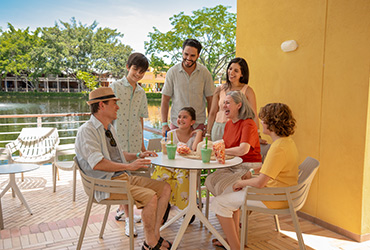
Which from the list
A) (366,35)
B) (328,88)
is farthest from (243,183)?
(366,35)

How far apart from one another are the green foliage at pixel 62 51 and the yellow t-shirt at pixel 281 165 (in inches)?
1282

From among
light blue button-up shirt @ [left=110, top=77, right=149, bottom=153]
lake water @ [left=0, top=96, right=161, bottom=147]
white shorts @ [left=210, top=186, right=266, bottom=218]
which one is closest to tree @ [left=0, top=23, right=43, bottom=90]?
lake water @ [left=0, top=96, right=161, bottom=147]

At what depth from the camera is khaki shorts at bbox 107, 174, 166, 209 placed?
88.4 inches

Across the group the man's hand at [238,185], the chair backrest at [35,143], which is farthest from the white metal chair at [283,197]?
the chair backrest at [35,143]

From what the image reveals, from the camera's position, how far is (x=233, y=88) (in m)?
2.98

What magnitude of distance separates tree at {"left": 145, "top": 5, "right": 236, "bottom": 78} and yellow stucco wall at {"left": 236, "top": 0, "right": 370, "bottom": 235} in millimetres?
14132

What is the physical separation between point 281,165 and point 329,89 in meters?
1.34

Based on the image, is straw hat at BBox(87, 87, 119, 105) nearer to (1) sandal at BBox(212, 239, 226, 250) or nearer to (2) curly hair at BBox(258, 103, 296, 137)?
(2) curly hair at BBox(258, 103, 296, 137)

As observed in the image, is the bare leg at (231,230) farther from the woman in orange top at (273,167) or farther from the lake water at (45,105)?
the lake water at (45,105)

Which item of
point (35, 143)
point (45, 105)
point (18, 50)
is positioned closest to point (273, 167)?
point (35, 143)

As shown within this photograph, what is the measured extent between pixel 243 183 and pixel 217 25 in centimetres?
1670

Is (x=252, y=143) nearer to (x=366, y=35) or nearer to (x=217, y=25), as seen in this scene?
(x=366, y=35)

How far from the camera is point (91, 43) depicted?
34.1m

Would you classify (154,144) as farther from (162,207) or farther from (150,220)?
(150,220)
